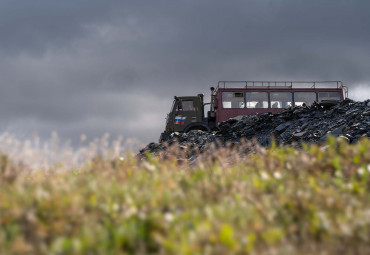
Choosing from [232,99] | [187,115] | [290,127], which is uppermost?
[232,99]

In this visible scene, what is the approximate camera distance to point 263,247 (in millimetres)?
3512

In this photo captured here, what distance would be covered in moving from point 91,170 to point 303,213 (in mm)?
3367

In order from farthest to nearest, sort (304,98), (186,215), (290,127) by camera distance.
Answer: (304,98), (290,127), (186,215)

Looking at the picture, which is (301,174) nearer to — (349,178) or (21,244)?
(349,178)

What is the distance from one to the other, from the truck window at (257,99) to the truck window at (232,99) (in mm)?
379

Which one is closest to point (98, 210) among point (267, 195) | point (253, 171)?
point (267, 195)

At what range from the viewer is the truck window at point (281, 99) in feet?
68.7

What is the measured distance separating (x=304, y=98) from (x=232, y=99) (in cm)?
404

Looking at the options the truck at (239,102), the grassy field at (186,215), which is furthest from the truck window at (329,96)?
the grassy field at (186,215)

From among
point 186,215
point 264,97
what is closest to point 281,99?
point 264,97

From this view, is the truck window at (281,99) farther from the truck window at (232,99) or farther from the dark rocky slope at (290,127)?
the truck window at (232,99)

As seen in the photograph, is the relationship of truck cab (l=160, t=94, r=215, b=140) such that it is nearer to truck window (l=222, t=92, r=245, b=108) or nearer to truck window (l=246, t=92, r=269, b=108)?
truck window (l=222, t=92, r=245, b=108)

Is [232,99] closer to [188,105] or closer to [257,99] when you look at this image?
[257,99]

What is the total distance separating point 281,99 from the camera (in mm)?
21062
